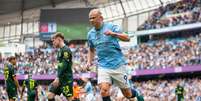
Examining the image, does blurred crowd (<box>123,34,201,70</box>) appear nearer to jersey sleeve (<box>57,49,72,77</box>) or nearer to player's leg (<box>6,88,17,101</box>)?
player's leg (<box>6,88,17,101</box>)

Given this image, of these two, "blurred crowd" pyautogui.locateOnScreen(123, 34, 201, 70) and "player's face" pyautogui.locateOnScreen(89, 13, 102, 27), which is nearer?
"player's face" pyautogui.locateOnScreen(89, 13, 102, 27)

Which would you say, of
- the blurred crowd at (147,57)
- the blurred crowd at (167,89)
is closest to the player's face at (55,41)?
the blurred crowd at (167,89)

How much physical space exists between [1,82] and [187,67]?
17.3 m

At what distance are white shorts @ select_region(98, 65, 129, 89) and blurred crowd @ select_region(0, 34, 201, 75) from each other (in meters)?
19.9

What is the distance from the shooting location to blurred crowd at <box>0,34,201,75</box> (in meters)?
34.6

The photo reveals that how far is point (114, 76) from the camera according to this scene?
10453 mm

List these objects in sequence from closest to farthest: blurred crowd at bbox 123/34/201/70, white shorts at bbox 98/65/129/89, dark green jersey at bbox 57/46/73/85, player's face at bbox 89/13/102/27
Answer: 1. player's face at bbox 89/13/102/27
2. white shorts at bbox 98/65/129/89
3. dark green jersey at bbox 57/46/73/85
4. blurred crowd at bbox 123/34/201/70

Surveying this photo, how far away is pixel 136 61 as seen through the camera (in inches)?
1485

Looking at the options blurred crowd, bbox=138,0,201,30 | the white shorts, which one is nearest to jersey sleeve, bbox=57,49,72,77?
the white shorts

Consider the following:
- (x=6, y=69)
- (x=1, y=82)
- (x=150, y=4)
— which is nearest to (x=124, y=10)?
(x=150, y=4)

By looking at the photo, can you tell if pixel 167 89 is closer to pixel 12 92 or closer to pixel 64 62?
pixel 12 92

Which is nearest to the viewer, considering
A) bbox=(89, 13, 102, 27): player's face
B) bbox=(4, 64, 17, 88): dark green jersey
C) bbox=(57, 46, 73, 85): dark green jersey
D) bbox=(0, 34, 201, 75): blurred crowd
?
bbox=(89, 13, 102, 27): player's face

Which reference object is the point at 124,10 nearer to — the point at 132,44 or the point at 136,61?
the point at 132,44

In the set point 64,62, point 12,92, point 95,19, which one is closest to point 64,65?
point 64,62
